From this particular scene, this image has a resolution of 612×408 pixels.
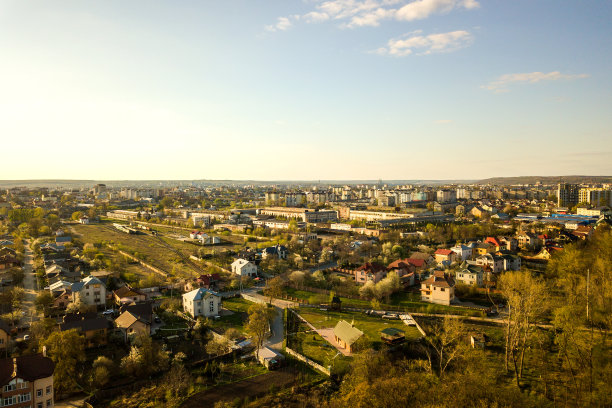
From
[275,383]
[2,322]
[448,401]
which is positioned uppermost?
[448,401]

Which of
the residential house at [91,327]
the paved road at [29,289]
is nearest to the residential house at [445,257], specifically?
the residential house at [91,327]

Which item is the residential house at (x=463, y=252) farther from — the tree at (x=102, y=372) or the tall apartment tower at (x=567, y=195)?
the tall apartment tower at (x=567, y=195)

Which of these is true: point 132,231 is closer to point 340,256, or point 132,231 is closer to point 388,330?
point 340,256

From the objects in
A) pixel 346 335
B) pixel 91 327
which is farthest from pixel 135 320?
pixel 346 335

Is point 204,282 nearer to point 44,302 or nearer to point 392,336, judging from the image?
point 44,302

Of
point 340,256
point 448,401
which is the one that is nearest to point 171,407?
point 448,401

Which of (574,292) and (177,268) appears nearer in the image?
(574,292)

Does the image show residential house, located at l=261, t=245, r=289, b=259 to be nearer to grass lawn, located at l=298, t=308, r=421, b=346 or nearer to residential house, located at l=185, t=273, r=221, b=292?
residential house, located at l=185, t=273, r=221, b=292
